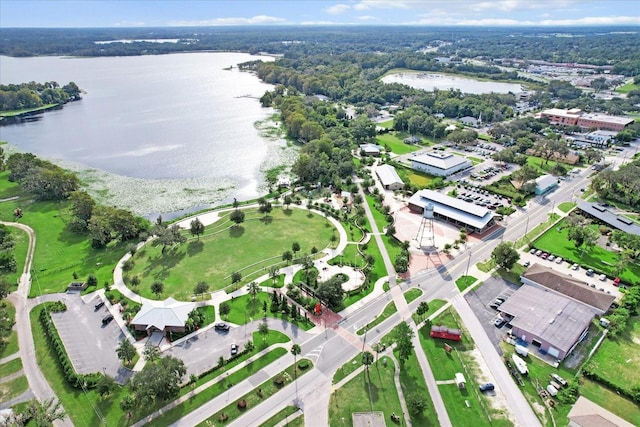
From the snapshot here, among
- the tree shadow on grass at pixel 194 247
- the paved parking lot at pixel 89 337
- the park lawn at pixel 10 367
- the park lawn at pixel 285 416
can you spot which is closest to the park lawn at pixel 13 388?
the park lawn at pixel 10 367

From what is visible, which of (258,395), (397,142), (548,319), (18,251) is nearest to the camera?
(258,395)

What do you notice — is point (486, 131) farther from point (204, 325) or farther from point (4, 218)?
point (4, 218)

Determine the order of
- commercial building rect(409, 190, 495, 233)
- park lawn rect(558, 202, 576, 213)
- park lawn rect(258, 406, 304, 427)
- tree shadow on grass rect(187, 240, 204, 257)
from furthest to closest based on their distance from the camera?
park lawn rect(558, 202, 576, 213)
commercial building rect(409, 190, 495, 233)
tree shadow on grass rect(187, 240, 204, 257)
park lawn rect(258, 406, 304, 427)

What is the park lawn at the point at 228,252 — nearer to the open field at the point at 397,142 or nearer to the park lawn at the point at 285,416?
the park lawn at the point at 285,416

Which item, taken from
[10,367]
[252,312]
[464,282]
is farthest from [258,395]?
[464,282]

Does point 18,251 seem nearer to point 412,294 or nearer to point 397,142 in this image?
point 412,294

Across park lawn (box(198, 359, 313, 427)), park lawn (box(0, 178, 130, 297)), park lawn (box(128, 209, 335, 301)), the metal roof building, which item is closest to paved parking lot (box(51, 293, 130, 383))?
park lawn (box(0, 178, 130, 297))

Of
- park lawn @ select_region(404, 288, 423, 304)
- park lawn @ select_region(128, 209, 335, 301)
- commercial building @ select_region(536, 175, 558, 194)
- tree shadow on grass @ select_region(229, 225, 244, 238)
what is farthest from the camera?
commercial building @ select_region(536, 175, 558, 194)

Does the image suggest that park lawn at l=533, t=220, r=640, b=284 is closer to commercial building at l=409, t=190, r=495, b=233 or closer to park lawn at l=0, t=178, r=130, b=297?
commercial building at l=409, t=190, r=495, b=233
